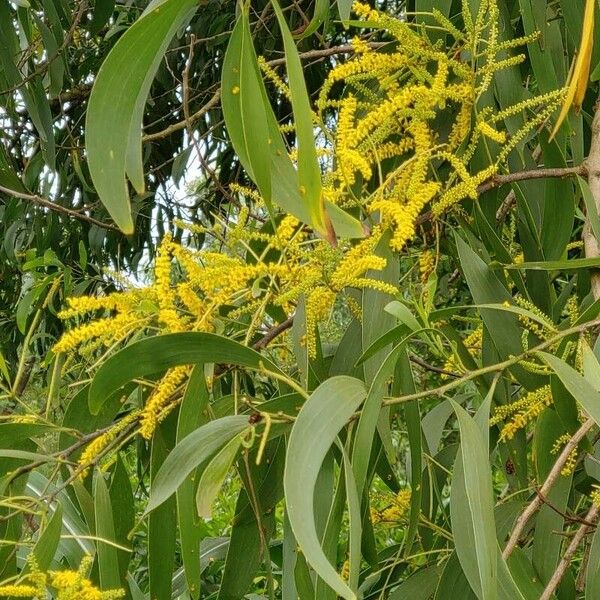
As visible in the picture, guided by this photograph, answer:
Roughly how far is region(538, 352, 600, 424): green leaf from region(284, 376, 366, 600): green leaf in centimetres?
16

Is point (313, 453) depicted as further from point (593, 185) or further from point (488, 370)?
point (593, 185)

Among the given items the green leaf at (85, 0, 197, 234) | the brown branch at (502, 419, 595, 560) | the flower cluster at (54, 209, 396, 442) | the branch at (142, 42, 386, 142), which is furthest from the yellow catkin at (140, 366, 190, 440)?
the branch at (142, 42, 386, 142)

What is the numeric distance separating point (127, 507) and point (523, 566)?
43 cm

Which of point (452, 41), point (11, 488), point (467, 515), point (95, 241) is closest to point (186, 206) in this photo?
point (95, 241)

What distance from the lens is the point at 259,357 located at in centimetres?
85

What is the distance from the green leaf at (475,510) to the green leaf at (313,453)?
0.09 m

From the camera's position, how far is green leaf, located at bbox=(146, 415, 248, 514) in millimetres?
774

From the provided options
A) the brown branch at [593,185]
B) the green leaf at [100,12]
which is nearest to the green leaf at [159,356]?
the brown branch at [593,185]

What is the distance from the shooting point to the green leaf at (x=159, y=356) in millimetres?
800

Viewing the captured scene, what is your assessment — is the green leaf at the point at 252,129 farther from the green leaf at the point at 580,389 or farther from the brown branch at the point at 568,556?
the brown branch at the point at 568,556

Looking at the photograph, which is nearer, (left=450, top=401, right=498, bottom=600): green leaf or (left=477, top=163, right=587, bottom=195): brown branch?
(left=450, top=401, right=498, bottom=600): green leaf

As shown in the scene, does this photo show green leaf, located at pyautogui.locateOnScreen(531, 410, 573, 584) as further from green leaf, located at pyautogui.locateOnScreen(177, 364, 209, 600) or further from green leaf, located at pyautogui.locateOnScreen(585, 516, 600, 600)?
green leaf, located at pyautogui.locateOnScreen(177, 364, 209, 600)

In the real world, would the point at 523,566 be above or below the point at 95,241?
below

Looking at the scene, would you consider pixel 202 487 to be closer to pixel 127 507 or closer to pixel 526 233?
pixel 127 507
